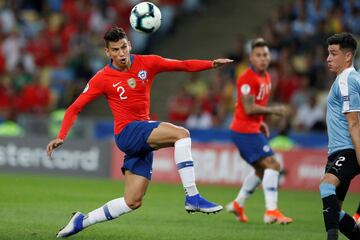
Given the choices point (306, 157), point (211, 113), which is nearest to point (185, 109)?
point (211, 113)

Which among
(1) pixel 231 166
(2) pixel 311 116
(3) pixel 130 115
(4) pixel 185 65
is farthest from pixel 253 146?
(2) pixel 311 116

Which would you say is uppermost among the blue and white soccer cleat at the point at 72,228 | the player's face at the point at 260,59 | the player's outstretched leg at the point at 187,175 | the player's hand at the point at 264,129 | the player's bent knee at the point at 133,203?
the player's face at the point at 260,59

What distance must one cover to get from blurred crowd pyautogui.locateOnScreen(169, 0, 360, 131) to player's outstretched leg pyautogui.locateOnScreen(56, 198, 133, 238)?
37.7 ft

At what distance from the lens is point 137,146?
9922 millimetres

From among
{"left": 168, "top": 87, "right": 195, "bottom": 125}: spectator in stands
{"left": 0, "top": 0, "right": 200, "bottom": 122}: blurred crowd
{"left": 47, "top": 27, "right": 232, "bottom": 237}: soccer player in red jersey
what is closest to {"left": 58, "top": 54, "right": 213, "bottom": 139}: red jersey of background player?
{"left": 47, "top": 27, "right": 232, "bottom": 237}: soccer player in red jersey

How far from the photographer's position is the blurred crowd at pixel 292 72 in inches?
862

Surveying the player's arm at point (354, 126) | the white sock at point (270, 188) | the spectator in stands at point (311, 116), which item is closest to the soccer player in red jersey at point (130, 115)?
the player's arm at point (354, 126)

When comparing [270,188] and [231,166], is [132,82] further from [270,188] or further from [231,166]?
[231,166]

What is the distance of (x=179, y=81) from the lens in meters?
26.1

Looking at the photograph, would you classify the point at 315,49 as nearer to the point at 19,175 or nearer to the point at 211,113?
the point at 211,113

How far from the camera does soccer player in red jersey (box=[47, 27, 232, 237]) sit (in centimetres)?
985

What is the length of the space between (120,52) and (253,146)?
3650 mm

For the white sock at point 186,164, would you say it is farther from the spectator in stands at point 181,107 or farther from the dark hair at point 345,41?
the spectator in stands at point 181,107

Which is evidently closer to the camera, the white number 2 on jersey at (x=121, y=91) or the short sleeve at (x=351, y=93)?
the short sleeve at (x=351, y=93)
